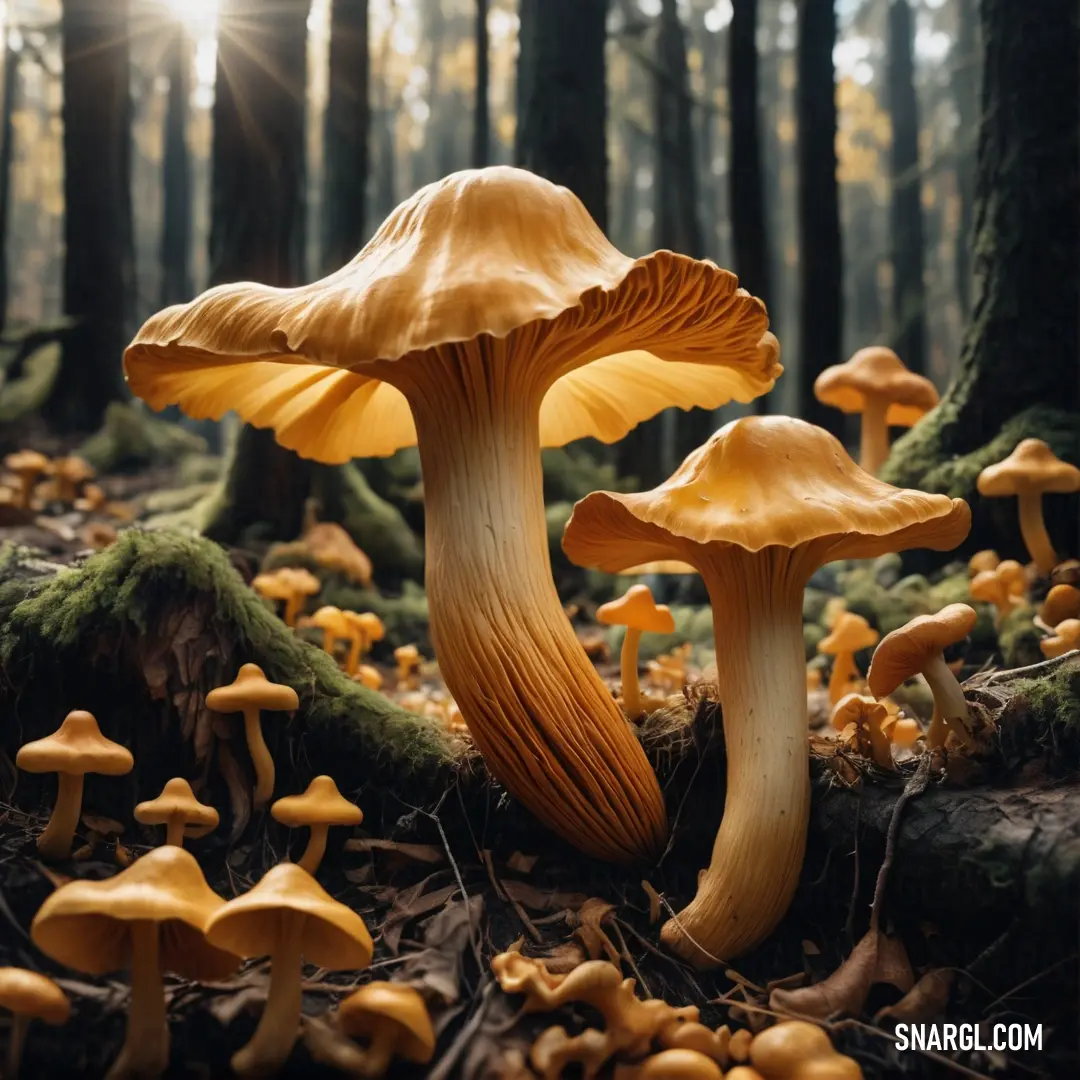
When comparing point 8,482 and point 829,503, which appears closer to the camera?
point 829,503

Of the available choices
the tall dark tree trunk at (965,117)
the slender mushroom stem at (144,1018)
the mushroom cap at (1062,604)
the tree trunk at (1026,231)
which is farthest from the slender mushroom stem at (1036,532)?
the tall dark tree trunk at (965,117)

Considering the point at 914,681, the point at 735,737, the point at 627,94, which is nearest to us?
the point at 735,737

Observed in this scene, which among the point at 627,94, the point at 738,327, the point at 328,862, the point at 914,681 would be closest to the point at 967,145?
the point at 627,94

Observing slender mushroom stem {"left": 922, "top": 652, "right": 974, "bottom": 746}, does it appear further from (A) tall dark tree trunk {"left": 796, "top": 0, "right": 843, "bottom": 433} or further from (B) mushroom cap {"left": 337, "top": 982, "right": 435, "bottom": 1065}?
(A) tall dark tree trunk {"left": 796, "top": 0, "right": 843, "bottom": 433}

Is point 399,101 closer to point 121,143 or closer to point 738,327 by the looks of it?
point 121,143

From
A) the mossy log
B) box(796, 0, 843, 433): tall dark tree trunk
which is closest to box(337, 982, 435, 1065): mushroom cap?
the mossy log
